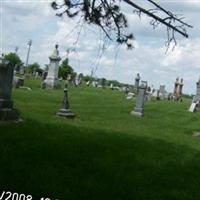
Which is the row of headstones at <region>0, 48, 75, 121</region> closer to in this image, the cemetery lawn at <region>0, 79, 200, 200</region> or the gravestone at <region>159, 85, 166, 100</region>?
the cemetery lawn at <region>0, 79, 200, 200</region>

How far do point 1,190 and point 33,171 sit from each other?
137 cm

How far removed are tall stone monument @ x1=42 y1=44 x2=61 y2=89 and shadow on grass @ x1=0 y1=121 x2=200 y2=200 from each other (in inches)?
909

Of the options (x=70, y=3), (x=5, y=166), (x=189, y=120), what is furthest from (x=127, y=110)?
(x=5, y=166)

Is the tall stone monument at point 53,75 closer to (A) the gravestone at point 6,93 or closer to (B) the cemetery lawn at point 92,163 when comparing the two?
(B) the cemetery lawn at point 92,163

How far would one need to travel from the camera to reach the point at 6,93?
15727 mm

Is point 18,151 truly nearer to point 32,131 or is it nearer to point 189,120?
point 32,131

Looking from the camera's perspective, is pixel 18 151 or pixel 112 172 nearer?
pixel 112 172

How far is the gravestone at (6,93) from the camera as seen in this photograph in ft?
49.6

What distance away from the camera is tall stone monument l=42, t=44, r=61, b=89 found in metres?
37.5

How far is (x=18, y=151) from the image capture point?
33.8ft
